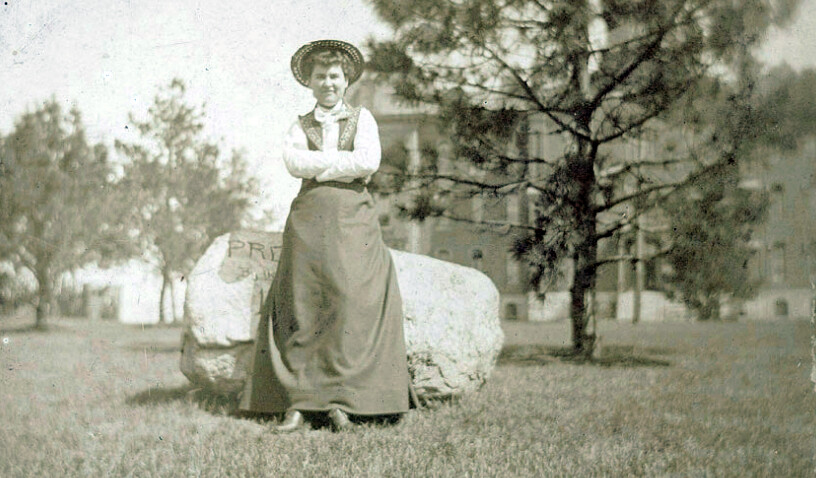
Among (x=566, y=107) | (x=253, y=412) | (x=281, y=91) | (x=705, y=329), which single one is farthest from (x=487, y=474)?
(x=566, y=107)

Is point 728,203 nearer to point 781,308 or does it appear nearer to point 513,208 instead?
point 781,308

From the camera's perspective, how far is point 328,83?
3.22 meters

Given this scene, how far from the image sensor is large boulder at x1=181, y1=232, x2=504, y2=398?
3.43 metres

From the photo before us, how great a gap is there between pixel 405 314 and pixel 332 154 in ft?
3.45

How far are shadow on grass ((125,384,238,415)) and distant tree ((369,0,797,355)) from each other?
243 centimetres

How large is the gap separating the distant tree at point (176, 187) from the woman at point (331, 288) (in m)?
0.97

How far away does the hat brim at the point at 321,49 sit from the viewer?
322cm

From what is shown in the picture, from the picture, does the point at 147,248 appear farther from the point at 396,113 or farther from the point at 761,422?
the point at 761,422

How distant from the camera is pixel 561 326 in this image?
5547mm

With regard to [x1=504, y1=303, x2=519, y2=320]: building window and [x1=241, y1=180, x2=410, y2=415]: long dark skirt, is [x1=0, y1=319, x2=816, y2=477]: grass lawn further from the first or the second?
[x1=504, y1=303, x2=519, y2=320]: building window

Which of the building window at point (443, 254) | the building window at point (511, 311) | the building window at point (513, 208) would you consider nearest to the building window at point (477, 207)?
the building window at point (513, 208)

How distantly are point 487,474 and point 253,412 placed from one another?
4.72 feet

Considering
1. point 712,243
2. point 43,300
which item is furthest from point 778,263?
point 43,300

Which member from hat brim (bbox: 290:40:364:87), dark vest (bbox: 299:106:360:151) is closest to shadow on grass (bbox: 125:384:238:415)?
dark vest (bbox: 299:106:360:151)
